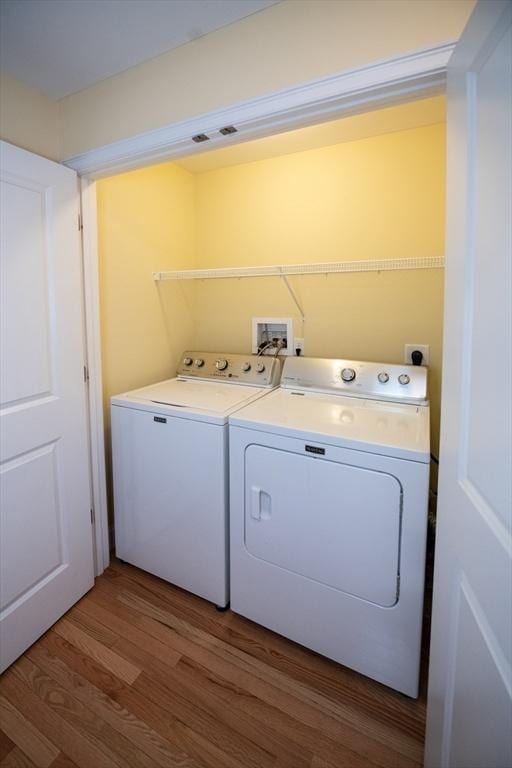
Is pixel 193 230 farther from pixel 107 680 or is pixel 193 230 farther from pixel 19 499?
pixel 107 680

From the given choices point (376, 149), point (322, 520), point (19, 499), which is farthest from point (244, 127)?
point (19, 499)

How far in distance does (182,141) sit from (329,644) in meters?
2.00

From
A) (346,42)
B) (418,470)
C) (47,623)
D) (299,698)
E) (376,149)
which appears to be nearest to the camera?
(346,42)

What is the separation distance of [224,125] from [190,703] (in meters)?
2.05

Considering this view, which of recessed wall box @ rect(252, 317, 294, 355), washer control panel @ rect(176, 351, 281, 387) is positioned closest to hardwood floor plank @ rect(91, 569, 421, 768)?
washer control panel @ rect(176, 351, 281, 387)

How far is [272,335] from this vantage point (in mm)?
2330

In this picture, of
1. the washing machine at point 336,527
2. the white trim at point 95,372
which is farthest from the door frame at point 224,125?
the washing machine at point 336,527

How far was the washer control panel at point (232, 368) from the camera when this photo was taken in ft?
6.74

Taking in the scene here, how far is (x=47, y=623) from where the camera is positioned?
1543 mm

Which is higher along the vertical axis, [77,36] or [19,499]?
[77,36]

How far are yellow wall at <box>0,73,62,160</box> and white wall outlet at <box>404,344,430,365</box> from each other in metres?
1.92

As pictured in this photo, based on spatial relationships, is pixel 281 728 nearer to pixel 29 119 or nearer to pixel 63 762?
pixel 63 762

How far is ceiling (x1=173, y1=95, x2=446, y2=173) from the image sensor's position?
1.69 metres


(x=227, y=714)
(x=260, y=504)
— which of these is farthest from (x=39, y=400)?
(x=227, y=714)
